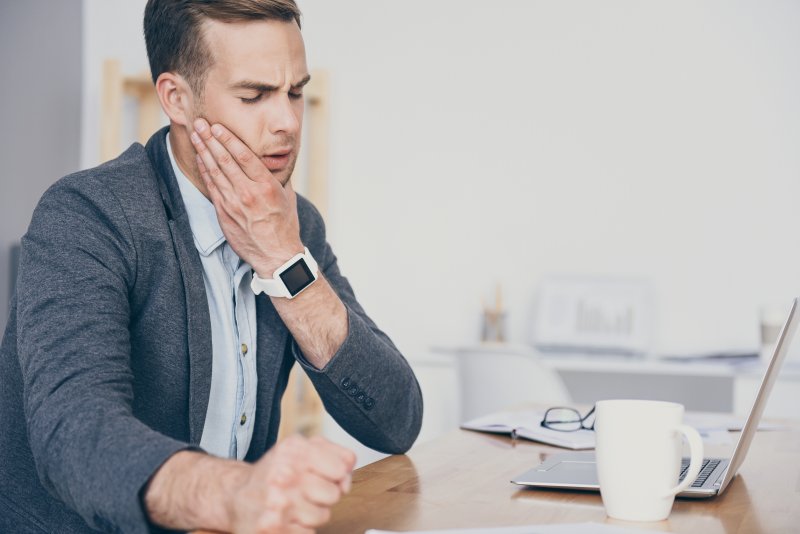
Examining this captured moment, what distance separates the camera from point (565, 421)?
5.10 ft

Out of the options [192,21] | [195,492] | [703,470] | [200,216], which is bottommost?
[703,470]

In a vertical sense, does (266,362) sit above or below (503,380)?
above

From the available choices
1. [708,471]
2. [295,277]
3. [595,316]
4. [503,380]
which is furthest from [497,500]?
[595,316]

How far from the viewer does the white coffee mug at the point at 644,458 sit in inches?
35.9

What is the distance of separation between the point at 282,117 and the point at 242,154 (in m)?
0.08

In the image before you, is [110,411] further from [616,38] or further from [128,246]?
[616,38]

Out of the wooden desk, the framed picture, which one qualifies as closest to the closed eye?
the wooden desk

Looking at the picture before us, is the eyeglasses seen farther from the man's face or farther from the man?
the man's face

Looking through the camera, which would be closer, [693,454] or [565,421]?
[693,454]

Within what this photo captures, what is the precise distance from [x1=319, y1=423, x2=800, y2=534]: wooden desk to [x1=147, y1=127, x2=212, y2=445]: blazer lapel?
0.25m

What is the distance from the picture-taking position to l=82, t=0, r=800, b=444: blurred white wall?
351cm

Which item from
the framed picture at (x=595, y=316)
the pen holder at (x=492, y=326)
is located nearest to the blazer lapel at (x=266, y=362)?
the framed picture at (x=595, y=316)

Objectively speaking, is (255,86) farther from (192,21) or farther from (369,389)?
(369,389)

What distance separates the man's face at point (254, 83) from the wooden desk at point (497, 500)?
19.8 inches
